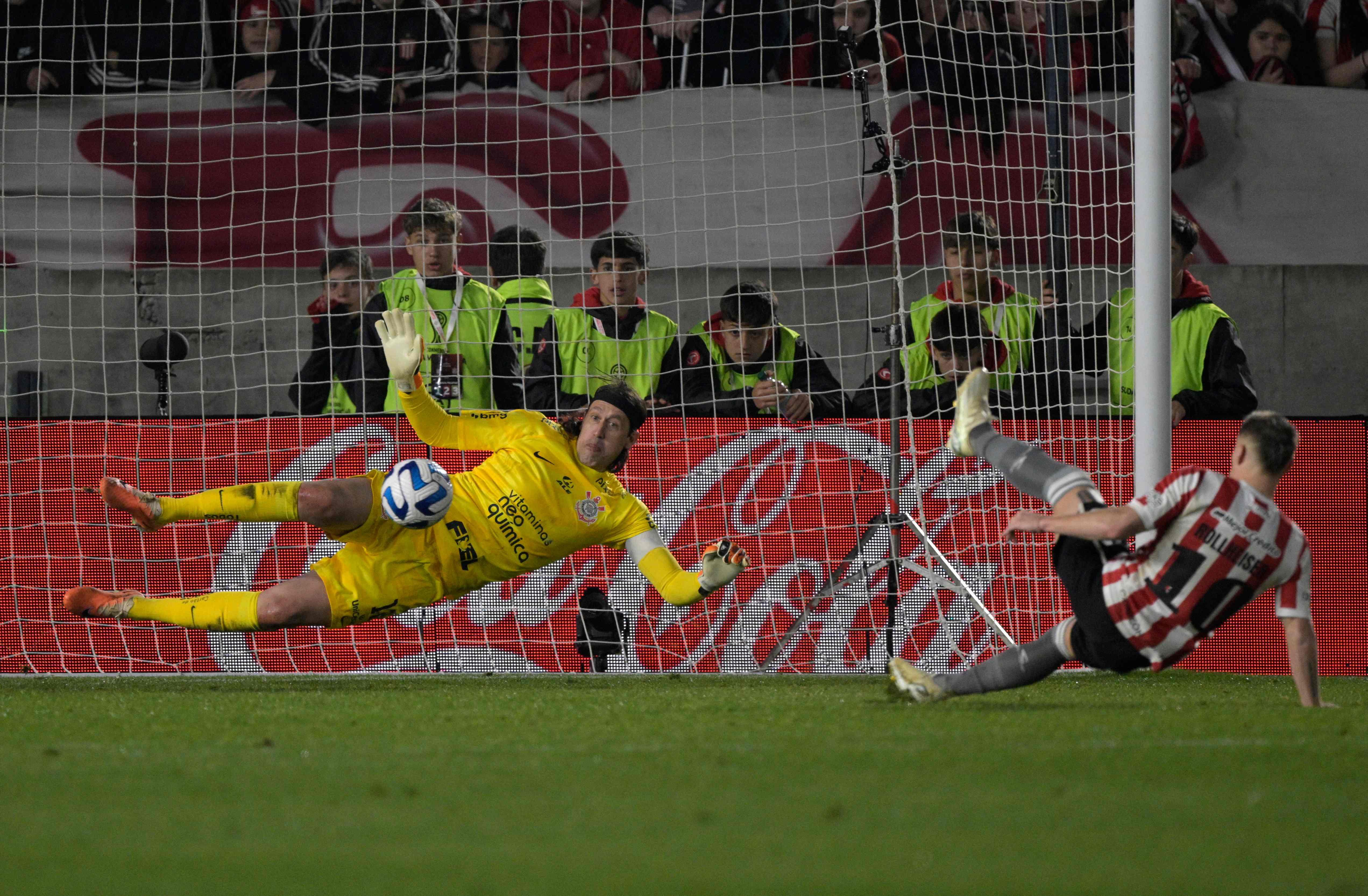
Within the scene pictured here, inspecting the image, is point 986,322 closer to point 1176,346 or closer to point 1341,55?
point 1176,346

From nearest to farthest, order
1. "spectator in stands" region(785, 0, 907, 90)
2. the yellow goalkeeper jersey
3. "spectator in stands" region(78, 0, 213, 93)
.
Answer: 1. the yellow goalkeeper jersey
2. "spectator in stands" region(785, 0, 907, 90)
3. "spectator in stands" region(78, 0, 213, 93)

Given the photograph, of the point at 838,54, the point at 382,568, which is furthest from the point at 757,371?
the point at 838,54

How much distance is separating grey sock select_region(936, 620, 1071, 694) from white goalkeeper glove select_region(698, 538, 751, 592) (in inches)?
48.8

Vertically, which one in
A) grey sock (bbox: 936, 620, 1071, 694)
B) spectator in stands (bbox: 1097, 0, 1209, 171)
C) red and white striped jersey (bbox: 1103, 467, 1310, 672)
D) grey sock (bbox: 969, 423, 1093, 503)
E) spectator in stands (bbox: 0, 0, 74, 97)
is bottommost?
grey sock (bbox: 936, 620, 1071, 694)

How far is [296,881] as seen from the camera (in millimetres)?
2445

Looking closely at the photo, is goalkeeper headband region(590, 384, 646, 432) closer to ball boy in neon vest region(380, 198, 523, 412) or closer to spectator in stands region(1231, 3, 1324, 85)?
ball boy in neon vest region(380, 198, 523, 412)

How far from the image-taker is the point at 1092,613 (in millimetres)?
5023

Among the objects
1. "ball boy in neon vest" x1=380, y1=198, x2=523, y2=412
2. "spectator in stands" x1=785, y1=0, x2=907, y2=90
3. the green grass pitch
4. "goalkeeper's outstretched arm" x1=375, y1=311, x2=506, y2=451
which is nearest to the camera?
the green grass pitch

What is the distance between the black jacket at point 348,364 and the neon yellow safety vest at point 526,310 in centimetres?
72

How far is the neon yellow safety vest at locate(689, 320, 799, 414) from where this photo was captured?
8508 millimetres

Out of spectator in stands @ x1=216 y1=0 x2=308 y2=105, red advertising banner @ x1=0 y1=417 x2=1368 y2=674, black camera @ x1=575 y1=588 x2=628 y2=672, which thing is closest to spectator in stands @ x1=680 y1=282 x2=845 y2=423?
red advertising banner @ x1=0 y1=417 x2=1368 y2=674

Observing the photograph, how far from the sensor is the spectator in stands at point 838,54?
10188mm

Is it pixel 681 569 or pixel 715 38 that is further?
pixel 715 38

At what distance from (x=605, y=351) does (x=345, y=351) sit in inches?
59.9
